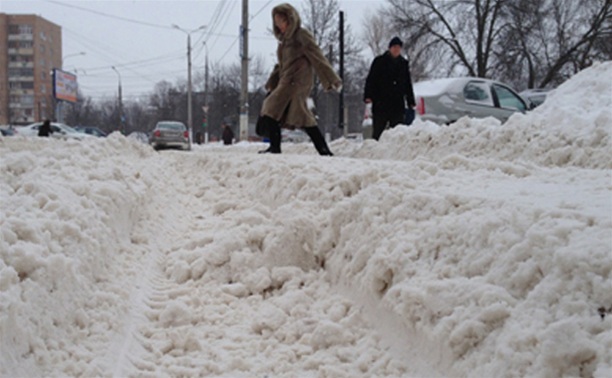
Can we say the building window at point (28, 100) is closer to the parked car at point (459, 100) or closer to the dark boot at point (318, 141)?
the parked car at point (459, 100)

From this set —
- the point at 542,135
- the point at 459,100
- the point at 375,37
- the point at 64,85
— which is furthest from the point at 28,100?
the point at 542,135

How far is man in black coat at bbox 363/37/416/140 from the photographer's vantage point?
8.15 m

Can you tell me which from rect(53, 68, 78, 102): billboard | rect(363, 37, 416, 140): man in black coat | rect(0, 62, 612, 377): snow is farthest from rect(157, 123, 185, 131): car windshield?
rect(53, 68, 78, 102): billboard

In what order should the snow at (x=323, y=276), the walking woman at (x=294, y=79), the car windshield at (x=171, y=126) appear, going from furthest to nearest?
the car windshield at (x=171, y=126) → the walking woman at (x=294, y=79) → the snow at (x=323, y=276)

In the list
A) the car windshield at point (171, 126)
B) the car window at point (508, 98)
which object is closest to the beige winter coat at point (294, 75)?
the car window at point (508, 98)

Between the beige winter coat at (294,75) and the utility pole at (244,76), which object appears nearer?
the beige winter coat at (294,75)

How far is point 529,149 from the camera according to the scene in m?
5.45

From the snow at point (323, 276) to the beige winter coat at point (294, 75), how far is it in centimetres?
321

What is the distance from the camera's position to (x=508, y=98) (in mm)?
11203

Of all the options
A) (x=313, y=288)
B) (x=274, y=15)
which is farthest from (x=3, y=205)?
(x=274, y=15)

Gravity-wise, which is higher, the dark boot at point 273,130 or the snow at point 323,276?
the dark boot at point 273,130

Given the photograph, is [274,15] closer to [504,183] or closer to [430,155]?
[430,155]

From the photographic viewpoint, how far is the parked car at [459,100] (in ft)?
33.0

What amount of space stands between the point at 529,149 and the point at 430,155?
133cm
